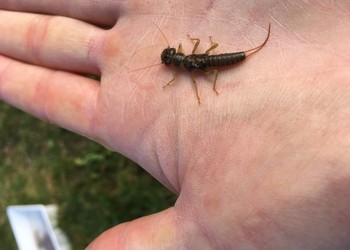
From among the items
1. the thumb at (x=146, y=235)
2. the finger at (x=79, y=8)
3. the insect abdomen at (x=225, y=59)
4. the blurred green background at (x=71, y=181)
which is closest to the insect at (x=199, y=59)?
the insect abdomen at (x=225, y=59)

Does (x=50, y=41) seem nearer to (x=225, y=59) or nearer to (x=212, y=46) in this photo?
(x=212, y=46)

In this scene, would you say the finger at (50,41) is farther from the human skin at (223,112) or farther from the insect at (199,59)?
the insect at (199,59)

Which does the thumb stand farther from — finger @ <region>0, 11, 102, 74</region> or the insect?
finger @ <region>0, 11, 102, 74</region>

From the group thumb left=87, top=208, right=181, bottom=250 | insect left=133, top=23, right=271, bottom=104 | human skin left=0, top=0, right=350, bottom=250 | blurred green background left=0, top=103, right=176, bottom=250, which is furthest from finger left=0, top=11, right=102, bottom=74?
blurred green background left=0, top=103, right=176, bottom=250

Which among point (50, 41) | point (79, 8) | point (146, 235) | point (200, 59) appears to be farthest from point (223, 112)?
point (50, 41)

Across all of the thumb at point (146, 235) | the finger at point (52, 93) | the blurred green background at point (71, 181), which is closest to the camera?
the thumb at point (146, 235)
